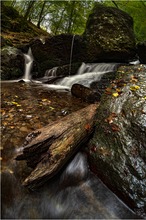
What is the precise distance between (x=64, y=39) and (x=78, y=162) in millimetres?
6843

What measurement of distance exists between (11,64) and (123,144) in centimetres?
619

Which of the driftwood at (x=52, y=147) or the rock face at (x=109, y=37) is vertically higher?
the rock face at (x=109, y=37)

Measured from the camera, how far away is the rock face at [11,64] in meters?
7.44

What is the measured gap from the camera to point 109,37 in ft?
27.8

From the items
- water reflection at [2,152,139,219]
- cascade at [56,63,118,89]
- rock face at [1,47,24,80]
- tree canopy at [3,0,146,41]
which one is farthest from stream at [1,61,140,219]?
tree canopy at [3,0,146,41]

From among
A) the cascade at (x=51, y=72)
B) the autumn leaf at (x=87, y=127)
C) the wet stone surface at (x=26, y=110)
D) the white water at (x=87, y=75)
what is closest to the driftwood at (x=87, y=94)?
the wet stone surface at (x=26, y=110)

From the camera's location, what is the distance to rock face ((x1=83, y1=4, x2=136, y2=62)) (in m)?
8.35

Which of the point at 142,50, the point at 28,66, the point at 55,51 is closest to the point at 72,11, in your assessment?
the point at 55,51

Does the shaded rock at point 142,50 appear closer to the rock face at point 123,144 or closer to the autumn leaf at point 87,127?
the rock face at point 123,144

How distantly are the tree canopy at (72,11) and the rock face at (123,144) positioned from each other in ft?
23.4

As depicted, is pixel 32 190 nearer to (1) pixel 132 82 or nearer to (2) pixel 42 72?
(1) pixel 132 82

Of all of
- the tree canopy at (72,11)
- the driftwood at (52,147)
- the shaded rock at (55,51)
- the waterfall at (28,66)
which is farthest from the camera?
the tree canopy at (72,11)

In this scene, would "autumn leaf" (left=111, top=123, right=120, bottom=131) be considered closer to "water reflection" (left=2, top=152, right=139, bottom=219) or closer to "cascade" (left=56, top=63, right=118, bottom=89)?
"water reflection" (left=2, top=152, right=139, bottom=219)

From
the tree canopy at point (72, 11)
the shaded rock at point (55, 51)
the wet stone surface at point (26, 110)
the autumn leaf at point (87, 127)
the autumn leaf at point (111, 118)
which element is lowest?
the wet stone surface at point (26, 110)
